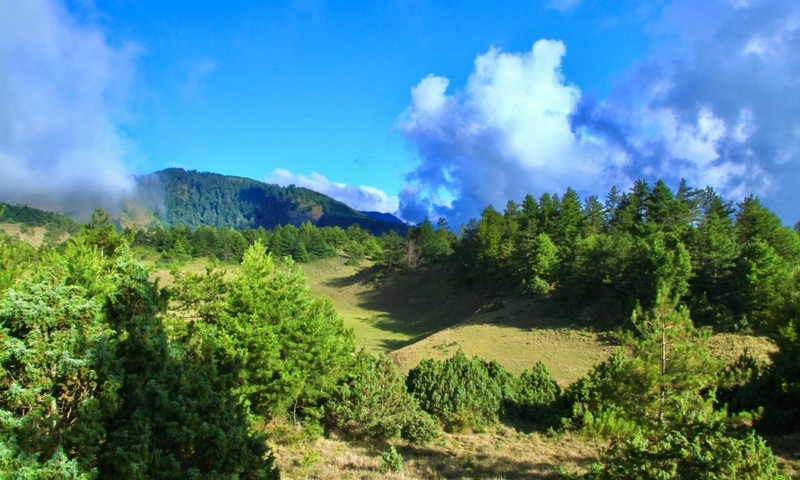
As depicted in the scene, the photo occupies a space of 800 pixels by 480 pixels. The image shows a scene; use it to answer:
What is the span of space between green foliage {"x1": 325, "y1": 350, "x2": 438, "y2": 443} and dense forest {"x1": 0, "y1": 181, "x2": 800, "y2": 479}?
6 cm

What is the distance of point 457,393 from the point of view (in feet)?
58.1

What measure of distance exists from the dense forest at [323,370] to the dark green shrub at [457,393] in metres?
0.06

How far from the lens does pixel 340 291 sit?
83.0 metres

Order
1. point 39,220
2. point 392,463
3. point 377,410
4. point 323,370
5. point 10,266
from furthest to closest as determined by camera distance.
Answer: point 39,220
point 323,370
point 377,410
point 10,266
point 392,463

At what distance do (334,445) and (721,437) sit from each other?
35.0 feet

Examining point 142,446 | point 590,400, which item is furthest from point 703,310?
point 142,446

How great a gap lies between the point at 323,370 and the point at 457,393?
5123 mm

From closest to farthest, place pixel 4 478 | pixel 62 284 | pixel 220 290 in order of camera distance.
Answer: pixel 4 478 → pixel 62 284 → pixel 220 290

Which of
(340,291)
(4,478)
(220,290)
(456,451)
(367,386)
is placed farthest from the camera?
(340,291)

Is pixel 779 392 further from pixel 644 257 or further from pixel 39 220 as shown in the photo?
pixel 39 220

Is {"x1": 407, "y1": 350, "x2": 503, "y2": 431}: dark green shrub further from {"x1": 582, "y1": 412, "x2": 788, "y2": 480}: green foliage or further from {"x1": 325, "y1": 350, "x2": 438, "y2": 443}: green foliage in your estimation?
{"x1": 582, "y1": 412, "x2": 788, "y2": 480}: green foliage

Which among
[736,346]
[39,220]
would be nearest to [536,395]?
[736,346]

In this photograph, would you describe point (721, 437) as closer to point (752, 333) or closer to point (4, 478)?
point (4, 478)

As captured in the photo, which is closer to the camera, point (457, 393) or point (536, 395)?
point (457, 393)
